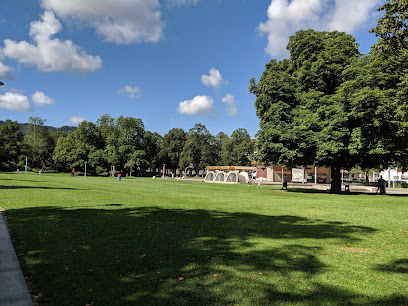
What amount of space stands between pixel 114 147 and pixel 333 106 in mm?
71615

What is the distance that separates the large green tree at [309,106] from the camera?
24.7 meters

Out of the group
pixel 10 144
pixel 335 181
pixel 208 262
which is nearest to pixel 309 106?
pixel 335 181

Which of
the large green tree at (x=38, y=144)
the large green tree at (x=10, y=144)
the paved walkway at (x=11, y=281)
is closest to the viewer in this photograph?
the paved walkway at (x=11, y=281)

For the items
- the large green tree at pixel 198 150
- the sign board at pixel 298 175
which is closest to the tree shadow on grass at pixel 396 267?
the sign board at pixel 298 175

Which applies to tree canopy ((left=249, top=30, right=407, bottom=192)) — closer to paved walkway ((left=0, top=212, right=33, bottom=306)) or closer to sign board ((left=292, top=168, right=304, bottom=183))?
paved walkway ((left=0, top=212, right=33, bottom=306))

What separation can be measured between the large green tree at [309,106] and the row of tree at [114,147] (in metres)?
62.6

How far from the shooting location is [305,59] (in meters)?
29.7

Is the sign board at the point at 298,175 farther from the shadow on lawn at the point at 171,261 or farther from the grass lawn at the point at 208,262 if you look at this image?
the shadow on lawn at the point at 171,261

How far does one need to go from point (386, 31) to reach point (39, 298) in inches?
658

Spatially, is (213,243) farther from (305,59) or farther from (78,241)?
(305,59)

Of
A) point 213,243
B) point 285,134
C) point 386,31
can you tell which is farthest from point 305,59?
point 213,243

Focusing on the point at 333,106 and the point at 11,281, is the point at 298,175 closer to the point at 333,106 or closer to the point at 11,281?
the point at 333,106

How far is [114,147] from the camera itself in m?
85.8

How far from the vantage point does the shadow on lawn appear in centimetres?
429
